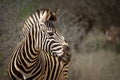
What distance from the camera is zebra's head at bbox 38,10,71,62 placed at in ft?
13.7

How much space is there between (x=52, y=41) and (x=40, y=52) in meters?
0.30

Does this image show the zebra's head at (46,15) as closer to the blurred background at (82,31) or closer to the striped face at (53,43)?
the striped face at (53,43)

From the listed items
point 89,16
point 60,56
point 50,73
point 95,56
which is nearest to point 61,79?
point 50,73

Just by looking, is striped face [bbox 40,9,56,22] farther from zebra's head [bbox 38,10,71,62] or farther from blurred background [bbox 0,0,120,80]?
blurred background [bbox 0,0,120,80]

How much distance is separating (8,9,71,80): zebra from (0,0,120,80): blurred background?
1.39 ft

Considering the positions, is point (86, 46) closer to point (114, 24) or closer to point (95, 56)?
point (95, 56)

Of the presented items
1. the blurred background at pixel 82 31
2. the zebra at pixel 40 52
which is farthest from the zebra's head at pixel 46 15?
the blurred background at pixel 82 31

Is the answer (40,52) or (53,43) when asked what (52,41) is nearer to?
(53,43)

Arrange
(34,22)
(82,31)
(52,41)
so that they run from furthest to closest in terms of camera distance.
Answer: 1. (82,31)
2. (34,22)
3. (52,41)

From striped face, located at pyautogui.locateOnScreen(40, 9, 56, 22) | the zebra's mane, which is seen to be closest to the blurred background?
the zebra's mane

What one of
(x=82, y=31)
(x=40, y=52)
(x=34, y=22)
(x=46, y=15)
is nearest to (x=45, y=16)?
(x=46, y=15)

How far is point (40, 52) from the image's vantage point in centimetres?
445

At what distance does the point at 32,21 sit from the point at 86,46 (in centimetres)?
409

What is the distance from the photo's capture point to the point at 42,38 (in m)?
4.25
